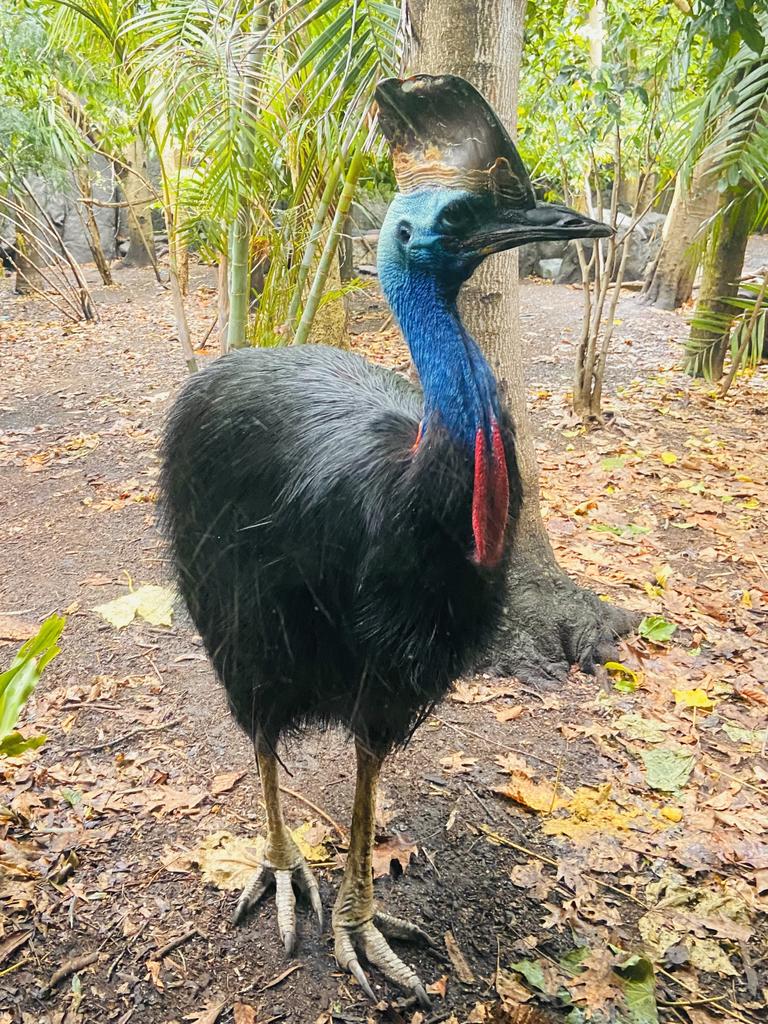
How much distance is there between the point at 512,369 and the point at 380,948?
1.79 meters

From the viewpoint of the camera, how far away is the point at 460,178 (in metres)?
1.35

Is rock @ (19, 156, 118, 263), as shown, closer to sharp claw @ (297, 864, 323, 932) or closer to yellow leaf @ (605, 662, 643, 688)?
yellow leaf @ (605, 662, 643, 688)

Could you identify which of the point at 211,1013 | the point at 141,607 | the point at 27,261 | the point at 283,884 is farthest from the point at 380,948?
the point at 27,261

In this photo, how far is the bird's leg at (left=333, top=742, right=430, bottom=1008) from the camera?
1958 millimetres

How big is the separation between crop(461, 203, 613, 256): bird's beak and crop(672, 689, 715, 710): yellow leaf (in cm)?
201

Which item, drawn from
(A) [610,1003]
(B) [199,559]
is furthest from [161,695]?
(A) [610,1003]

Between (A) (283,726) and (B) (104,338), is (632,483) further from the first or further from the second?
(B) (104,338)

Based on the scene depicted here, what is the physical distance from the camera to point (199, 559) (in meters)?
1.96

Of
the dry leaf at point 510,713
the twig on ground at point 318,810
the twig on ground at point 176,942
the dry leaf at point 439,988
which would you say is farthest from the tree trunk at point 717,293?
the twig on ground at point 176,942

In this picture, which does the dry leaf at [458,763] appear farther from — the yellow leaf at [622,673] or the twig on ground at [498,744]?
the yellow leaf at [622,673]

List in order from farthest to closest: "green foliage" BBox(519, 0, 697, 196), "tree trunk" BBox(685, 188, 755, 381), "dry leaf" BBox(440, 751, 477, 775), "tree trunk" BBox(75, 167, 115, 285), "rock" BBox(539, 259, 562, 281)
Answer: "rock" BBox(539, 259, 562, 281) → "tree trunk" BBox(75, 167, 115, 285) → "tree trunk" BBox(685, 188, 755, 381) → "green foliage" BBox(519, 0, 697, 196) → "dry leaf" BBox(440, 751, 477, 775)

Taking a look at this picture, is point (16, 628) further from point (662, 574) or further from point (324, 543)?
point (662, 574)

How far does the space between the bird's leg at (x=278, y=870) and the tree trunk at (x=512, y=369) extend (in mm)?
727

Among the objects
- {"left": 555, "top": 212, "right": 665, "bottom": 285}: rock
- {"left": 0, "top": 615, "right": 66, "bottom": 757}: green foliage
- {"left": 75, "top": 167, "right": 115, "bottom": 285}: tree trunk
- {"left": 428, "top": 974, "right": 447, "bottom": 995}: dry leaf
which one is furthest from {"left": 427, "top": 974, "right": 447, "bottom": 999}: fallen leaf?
{"left": 555, "top": 212, "right": 665, "bottom": 285}: rock
